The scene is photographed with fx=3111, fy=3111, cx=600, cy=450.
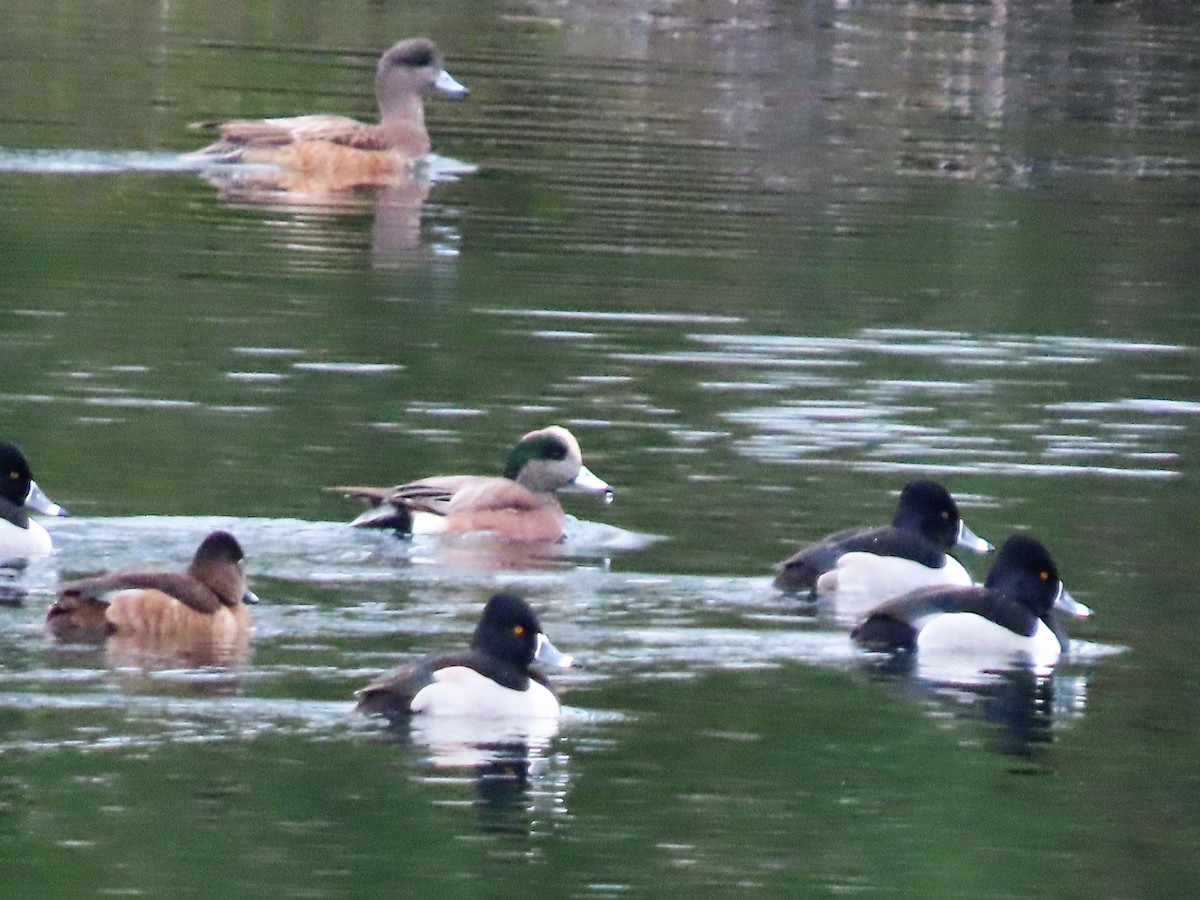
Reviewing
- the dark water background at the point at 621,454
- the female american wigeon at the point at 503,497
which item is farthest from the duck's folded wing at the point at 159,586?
the female american wigeon at the point at 503,497

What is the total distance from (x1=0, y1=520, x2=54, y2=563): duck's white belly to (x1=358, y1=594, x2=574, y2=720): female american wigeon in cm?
340

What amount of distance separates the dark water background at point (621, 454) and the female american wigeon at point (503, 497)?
18 cm

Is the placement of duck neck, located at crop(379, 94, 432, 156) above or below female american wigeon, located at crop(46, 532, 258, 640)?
above

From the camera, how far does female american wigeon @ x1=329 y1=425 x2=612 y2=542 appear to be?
16328 mm

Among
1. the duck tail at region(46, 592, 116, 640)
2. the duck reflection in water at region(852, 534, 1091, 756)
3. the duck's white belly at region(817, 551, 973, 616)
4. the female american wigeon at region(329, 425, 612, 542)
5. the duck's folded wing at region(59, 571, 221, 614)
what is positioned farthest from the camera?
the female american wigeon at region(329, 425, 612, 542)

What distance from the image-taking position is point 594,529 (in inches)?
671

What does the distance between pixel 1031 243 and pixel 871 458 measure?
10.3 metres

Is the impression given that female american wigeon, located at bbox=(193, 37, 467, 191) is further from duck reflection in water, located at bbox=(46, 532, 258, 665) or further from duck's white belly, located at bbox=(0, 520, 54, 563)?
duck reflection in water, located at bbox=(46, 532, 258, 665)

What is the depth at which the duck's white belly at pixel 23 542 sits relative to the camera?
15.4m

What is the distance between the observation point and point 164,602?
544 inches

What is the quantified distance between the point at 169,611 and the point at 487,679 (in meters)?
1.97

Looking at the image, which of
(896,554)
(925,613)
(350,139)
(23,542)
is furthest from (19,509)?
(350,139)

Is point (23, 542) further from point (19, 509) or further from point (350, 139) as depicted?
point (350, 139)

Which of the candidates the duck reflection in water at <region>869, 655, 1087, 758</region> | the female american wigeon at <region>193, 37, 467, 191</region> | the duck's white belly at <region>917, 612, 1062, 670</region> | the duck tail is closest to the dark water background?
the duck reflection in water at <region>869, 655, 1087, 758</region>
